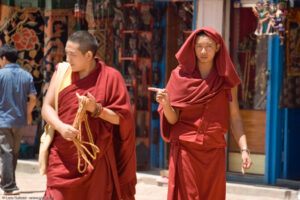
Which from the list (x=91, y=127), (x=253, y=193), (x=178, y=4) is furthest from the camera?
(x=178, y=4)

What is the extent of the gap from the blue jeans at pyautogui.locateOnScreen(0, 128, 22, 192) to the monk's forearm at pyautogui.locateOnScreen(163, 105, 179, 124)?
3093mm

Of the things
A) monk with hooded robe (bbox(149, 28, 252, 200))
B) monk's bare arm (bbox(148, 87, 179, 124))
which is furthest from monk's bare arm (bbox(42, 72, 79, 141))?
monk with hooded robe (bbox(149, 28, 252, 200))

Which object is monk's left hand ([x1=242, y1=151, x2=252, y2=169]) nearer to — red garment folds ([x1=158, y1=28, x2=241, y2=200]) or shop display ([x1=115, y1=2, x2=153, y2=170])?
red garment folds ([x1=158, y1=28, x2=241, y2=200])

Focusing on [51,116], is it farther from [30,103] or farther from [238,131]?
[30,103]

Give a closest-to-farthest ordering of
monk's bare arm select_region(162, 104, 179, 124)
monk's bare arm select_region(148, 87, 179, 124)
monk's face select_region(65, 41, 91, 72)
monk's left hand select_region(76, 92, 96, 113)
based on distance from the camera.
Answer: monk's left hand select_region(76, 92, 96, 113) < monk's face select_region(65, 41, 91, 72) < monk's bare arm select_region(148, 87, 179, 124) < monk's bare arm select_region(162, 104, 179, 124)

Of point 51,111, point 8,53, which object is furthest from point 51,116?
point 8,53

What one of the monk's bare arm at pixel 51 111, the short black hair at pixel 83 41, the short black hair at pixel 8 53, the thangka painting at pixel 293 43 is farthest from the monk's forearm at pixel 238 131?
the short black hair at pixel 8 53

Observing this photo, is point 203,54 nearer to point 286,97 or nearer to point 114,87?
point 114,87

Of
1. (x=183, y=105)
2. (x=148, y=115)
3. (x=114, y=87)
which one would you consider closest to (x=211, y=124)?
(x=183, y=105)

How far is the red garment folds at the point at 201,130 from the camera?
5.30 metres

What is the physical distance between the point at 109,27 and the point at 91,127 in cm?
513

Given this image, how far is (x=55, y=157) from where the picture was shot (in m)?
4.83

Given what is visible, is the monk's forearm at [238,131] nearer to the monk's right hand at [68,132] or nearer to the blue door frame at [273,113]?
the monk's right hand at [68,132]

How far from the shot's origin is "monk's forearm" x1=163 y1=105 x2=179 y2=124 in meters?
5.28
